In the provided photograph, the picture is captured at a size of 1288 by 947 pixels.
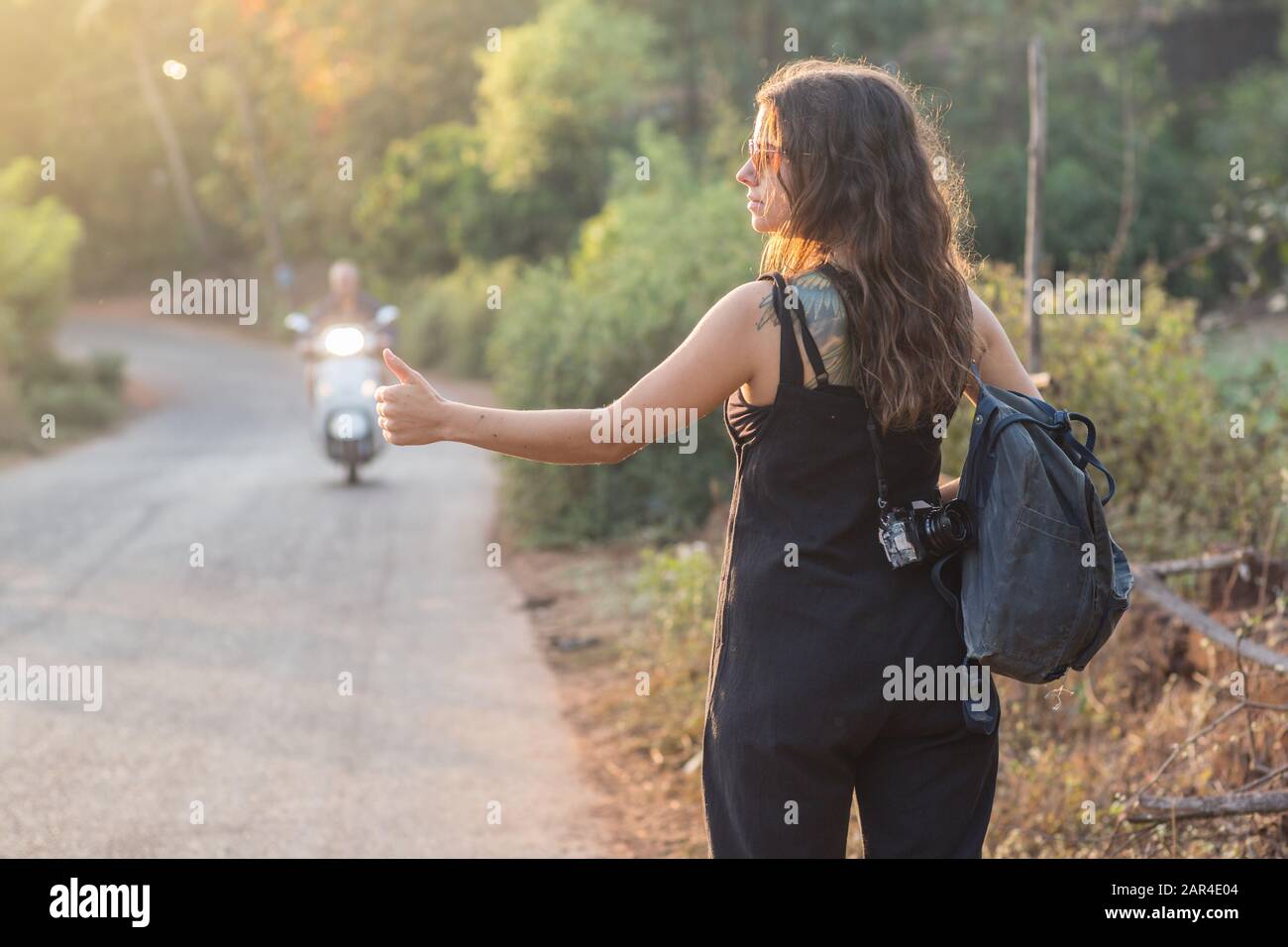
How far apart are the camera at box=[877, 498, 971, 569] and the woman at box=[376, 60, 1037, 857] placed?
23 mm

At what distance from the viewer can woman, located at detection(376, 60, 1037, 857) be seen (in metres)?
2.50

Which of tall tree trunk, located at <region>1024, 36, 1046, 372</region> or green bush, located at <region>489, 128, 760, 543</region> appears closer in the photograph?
tall tree trunk, located at <region>1024, 36, 1046, 372</region>

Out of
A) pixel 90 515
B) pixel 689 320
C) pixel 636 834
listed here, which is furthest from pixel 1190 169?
pixel 636 834

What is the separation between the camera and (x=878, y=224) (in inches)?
98.7

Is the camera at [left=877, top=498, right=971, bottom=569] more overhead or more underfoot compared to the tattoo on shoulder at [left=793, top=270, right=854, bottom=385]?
more underfoot

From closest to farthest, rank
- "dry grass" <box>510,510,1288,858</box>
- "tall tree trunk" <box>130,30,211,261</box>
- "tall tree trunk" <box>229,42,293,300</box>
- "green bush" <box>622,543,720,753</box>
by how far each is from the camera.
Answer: "dry grass" <box>510,510,1288,858</box>
"green bush" <box>622,543,720,753</box>
"tall tree trunk" <box>229,42,293,300</box>
"tall tree trunk" <box>130,30,211,261</box>

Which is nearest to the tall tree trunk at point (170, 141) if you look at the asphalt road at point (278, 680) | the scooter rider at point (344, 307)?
the asphalt road at point (278, 680)

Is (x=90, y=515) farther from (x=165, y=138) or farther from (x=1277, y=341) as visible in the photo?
(x=165, y=138)

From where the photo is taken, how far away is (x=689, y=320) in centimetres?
1128

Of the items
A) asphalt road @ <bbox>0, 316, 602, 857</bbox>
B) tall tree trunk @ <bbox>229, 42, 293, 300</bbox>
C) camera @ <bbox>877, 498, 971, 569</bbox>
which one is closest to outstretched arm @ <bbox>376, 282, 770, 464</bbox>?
camera @ <bbox>877, 498, 971, 569</bbox>

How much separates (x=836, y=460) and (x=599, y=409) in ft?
1.30

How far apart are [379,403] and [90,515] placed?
36.5ft

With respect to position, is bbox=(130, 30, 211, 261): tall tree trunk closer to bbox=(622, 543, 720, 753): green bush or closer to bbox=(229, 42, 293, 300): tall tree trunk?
bbox=(229, 42, 293, 300): tall tree trunk

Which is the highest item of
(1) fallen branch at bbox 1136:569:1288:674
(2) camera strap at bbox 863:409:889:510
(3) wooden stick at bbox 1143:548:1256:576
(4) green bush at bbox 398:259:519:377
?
Result: (4) green bush at bbox 398:259:519:377
